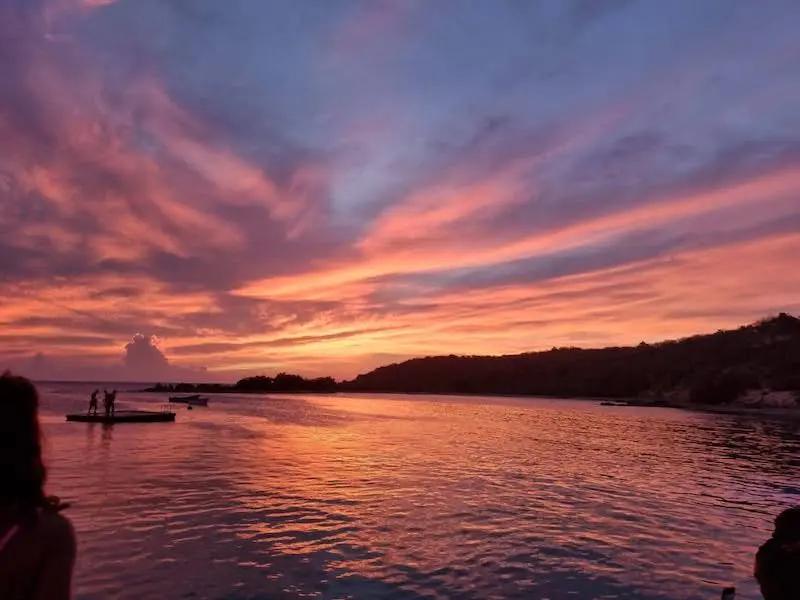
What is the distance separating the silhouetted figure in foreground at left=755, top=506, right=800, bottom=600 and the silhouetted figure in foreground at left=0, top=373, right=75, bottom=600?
15.4m

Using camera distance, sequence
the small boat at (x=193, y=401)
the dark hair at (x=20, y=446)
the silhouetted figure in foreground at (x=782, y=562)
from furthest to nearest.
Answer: the small boat at (x=193, y=401), the silhouetted figure in foreground at (x=782, y=562), the dark hair at (x=20, y=446)

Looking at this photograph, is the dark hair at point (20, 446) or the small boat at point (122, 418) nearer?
the dark hair at point (20, 446)

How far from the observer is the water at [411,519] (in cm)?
1617

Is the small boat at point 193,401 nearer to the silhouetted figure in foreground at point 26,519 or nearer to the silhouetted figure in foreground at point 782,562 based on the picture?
the silhouetted figure in foreground at point 782,562

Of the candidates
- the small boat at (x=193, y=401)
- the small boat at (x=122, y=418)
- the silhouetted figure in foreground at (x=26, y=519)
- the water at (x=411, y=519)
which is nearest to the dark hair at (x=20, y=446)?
the silhouetted figure in foreground at (x=26, y=519)

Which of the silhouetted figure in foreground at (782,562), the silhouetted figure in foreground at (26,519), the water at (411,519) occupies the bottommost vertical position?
the water at (411,519)

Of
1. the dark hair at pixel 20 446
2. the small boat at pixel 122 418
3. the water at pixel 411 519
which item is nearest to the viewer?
the dark hair at pixel 20 446

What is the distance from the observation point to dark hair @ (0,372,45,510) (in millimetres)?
3521

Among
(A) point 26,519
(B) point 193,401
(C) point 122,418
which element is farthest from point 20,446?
(B) point 193,401

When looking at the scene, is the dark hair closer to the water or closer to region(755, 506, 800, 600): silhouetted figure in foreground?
the water

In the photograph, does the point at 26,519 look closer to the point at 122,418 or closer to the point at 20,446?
the point at 20,446

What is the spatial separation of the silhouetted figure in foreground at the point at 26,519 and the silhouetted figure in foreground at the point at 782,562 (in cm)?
1537

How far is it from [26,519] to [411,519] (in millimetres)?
21119

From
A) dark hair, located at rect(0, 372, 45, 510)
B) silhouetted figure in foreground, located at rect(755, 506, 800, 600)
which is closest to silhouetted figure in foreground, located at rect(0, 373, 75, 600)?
dark hair, located at rect(0, 372, 45, 510)
